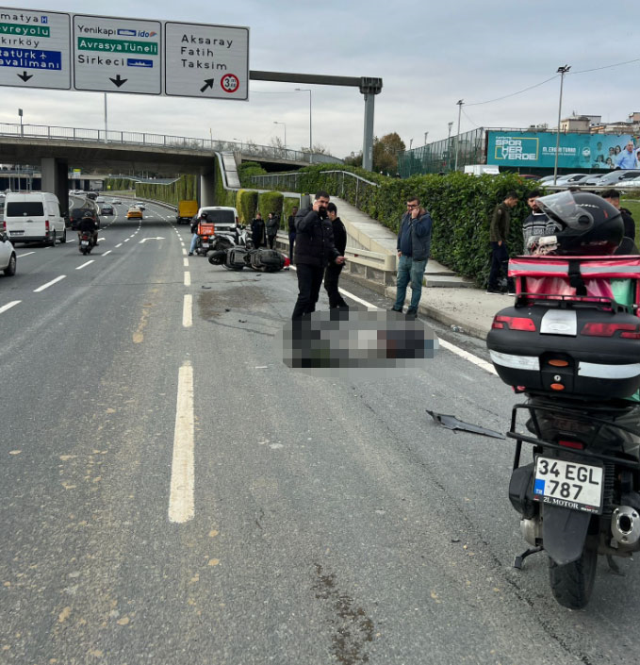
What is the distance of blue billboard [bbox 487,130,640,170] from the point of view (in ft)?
203

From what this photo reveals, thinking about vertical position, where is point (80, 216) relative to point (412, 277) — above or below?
above

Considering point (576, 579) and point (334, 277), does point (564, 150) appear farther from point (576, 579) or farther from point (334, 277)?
point (576, 579)

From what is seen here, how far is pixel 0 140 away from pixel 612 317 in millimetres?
56032

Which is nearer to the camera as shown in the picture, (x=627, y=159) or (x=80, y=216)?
(x=80, y=216)

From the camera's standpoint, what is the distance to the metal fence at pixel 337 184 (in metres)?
24.7

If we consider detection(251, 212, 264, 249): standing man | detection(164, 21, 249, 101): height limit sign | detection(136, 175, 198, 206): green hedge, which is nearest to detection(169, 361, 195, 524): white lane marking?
detection(251, 212, 264, 249): standing man

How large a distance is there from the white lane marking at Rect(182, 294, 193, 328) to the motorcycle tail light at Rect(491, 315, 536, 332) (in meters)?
7.55

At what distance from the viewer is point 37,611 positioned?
2.79 m

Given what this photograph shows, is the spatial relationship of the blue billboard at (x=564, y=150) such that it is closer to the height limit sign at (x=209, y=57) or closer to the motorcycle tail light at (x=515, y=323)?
the height limit sign at (x=209, y=57)

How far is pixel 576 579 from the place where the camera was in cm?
275

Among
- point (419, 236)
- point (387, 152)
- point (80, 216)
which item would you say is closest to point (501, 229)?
point (419, 236)

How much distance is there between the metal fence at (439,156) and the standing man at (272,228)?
14.5 meters

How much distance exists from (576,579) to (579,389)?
2.60ft

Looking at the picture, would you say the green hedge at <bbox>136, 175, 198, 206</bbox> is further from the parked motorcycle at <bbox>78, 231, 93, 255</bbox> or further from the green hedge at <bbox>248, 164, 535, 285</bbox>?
the green hedge at <bbox>248, 164, 535, 285</bbox>
